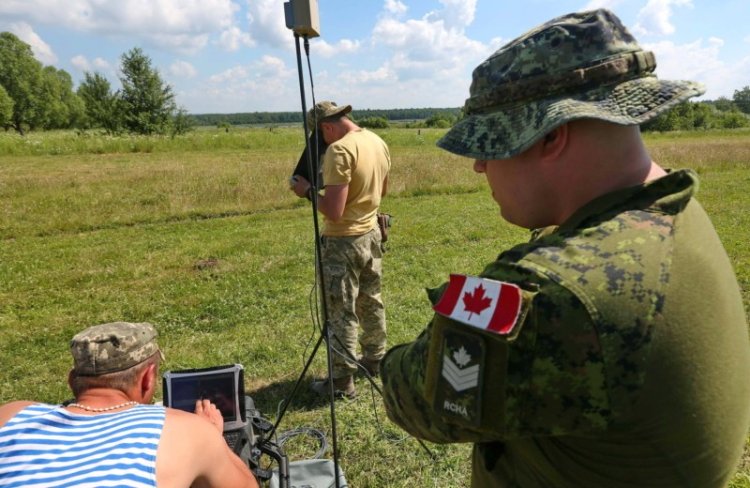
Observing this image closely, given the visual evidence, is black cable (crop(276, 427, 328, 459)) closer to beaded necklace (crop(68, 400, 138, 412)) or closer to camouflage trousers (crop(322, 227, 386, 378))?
camouflage trousers (crop(322, 227, 386, 378))

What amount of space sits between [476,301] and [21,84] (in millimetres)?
71849

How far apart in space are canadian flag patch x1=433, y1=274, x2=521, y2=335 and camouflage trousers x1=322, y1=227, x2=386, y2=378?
2.80m

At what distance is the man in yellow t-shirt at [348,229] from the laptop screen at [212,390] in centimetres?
100

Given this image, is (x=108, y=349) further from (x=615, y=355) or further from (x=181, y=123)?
(x=181, y=123)

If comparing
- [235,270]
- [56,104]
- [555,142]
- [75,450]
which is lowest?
[235,270]

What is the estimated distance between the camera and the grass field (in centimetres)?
378

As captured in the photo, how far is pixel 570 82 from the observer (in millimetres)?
956

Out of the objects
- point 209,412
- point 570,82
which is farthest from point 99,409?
point 570,82

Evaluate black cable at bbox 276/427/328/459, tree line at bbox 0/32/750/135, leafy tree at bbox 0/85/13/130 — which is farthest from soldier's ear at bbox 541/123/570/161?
leafy tree at bbox 0/85/13/130

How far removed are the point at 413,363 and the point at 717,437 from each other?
58cm

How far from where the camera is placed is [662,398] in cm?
85

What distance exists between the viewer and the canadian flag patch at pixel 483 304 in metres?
0.81

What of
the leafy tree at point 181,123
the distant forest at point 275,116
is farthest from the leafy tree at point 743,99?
the leafy tree at point 181,123

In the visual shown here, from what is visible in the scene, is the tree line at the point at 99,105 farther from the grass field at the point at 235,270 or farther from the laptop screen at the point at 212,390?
the laptop screen at the point at 212,390
